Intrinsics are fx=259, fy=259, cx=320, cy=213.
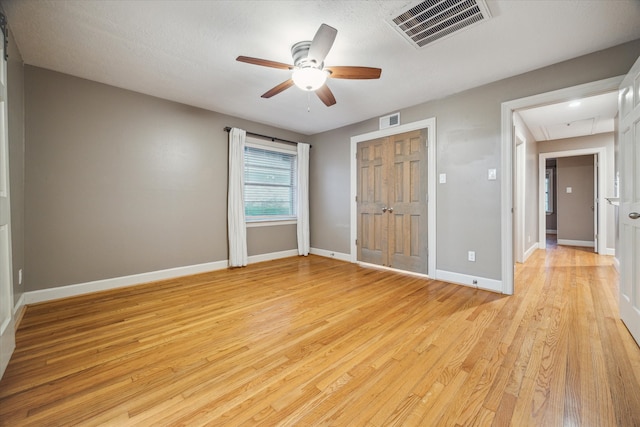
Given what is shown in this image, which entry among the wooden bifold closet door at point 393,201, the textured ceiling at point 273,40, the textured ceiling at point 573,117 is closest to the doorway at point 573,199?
the textured ceiling at point 573,117

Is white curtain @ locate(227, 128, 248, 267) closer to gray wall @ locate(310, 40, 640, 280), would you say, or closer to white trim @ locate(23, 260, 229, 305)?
white trim @ locate(23, 260, 229, 305)

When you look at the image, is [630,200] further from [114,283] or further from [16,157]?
[16,157]

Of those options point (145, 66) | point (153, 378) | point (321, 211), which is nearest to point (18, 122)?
point (145, 66)

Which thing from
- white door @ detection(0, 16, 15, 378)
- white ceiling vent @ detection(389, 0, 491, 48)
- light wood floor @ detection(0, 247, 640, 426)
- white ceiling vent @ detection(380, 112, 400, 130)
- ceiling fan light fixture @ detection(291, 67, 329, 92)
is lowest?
light wood floor @ detection(0, 247, 640, 426)

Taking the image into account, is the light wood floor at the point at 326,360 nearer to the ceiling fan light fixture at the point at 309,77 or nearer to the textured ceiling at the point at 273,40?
the ceiling fan light fixture at the point at 309,77

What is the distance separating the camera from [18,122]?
8.08 ft

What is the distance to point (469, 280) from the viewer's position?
3.25 m

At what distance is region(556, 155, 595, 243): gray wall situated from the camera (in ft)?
20.5

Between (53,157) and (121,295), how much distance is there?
1.69 m

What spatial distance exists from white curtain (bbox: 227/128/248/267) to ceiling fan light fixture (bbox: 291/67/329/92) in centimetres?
226

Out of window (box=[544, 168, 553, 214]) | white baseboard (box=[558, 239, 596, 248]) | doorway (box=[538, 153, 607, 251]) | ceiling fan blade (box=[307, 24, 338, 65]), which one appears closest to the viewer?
ceiling fan blade (box=[307, 24, 338, 65])

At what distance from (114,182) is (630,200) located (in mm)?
5149

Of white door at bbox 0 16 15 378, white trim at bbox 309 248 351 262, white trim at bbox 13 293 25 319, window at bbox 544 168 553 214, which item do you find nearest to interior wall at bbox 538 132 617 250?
window at bbox 544 168 553 214

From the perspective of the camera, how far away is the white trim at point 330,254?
15.8 ft
